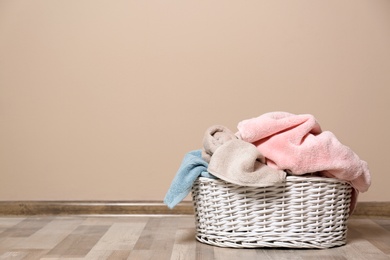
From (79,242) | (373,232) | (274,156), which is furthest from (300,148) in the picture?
(79,242)

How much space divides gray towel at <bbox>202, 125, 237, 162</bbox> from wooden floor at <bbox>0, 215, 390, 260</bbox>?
266 mm

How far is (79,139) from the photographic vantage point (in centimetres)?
238

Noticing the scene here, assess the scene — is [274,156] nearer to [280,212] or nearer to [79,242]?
[280,212]

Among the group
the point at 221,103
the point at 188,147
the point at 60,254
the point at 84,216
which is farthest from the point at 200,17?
the point at 60,254

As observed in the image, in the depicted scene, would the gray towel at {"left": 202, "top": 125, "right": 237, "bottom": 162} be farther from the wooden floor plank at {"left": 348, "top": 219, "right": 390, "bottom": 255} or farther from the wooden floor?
the wooden floor plank at {"left": 348, "top": 219, "right": 390, "bottom": 255}

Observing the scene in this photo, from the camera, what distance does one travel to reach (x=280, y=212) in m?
1.74

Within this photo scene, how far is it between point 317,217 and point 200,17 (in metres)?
0.95

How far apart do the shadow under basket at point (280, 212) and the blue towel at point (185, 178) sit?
0.02 metres

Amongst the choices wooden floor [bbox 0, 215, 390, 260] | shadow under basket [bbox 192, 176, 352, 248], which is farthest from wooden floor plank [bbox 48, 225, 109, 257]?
shadow under basket [bbox 192, 176, 352, 248]

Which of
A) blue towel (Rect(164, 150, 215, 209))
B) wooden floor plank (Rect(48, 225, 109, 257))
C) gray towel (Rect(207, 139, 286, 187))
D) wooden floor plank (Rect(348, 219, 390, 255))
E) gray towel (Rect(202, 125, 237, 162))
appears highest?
gray towel (Rect(202, 125, 237, 162))

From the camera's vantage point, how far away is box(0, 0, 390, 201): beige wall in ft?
7.67

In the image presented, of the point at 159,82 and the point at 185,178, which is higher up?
the point at 159,82

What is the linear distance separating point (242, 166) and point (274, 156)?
109 mm

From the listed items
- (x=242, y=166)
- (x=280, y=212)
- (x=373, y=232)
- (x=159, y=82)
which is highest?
(x=159, y=82)
